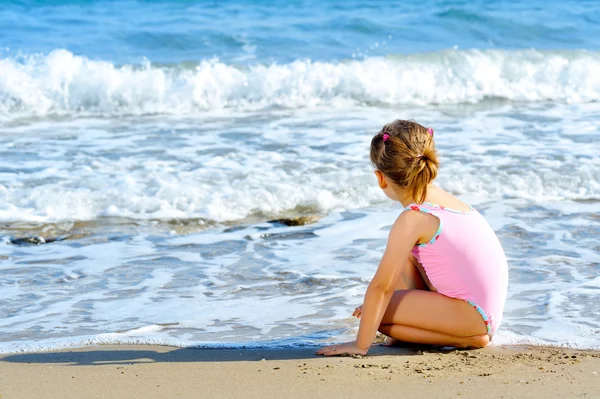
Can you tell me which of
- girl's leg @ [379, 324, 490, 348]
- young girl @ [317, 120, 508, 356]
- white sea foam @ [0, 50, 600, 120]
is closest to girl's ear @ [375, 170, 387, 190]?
young girl @ [317, 120, 508, 356]

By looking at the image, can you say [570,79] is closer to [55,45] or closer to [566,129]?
[566,129]

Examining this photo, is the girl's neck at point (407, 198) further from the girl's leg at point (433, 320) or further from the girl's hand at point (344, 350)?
the girl's hand at point (344, 350)

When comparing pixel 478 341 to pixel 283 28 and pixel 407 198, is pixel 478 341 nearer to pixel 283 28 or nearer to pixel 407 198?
pixel 407 198

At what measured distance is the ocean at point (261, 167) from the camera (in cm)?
412

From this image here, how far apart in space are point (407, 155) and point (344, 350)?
31.6 inches

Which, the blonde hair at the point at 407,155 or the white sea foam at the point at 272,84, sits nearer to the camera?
the blonde hair at the point at 407,155

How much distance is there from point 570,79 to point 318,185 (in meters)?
6.86

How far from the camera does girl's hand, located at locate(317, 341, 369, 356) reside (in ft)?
10.7

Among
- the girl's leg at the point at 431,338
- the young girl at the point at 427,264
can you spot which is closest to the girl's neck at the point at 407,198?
the young girl at the point at 427,264

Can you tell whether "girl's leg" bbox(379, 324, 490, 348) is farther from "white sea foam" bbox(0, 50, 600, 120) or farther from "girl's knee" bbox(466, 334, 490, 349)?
"white sea foam" bbox(0, 50, 600, 120)

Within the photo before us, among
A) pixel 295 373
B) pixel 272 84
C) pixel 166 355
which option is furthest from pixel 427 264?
pixel 272 84

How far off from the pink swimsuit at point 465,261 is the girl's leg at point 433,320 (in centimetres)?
4

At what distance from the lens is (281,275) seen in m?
4.69

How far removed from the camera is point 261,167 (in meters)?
7.28
